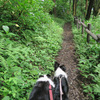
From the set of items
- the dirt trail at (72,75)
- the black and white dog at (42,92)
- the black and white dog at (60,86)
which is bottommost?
the dirt trail at (72,75)

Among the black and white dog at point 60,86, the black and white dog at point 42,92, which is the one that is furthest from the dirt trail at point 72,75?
the black and white dog at point 42,92

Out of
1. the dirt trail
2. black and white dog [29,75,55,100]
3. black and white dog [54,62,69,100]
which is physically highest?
black and white dog [29,75,55,100]

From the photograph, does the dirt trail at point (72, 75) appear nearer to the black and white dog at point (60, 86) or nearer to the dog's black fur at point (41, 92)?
the black and white dog at point (60, 86)

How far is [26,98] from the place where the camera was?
191 cm

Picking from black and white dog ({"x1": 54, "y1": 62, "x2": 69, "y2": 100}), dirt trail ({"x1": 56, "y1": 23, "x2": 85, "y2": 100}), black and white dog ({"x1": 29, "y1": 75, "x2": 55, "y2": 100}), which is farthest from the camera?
dirt trail ({"x1": 56, "y1": 23, "x2": 85, "y2": 100})

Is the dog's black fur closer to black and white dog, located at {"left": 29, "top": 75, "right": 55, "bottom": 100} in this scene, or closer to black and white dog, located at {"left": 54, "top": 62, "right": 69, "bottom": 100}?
black and white dog, located at {"left": 29, "top": 75, "right": 55, "bottom": 100}

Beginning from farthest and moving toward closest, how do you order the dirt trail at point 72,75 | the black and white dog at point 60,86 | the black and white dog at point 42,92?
the dirt trail at point 72,75, the black and white dog at point 60,86, the black and white dog at point 42,92

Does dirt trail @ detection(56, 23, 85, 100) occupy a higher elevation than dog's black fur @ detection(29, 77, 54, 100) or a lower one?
lower

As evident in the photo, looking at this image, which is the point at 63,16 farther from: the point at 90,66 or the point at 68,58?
the point at 90,66

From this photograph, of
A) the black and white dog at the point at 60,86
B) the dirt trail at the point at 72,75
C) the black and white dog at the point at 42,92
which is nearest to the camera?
the black and white dog at the point at 42,92

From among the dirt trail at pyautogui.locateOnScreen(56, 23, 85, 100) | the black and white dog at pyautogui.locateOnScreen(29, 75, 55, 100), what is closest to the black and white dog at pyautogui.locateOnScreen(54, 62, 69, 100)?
the black and white dog at pyautogui.locateOnScreen(29, 75, 55, 100)

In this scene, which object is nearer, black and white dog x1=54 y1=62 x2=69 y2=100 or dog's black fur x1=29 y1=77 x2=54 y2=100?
dog's black fur x1=29 y1=77 x2=54 y2=100

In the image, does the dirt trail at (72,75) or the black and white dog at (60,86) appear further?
the dirt trail at (72,75)

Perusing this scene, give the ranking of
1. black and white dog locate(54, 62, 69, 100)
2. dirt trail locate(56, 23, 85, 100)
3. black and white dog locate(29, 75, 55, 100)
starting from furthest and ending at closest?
1. dirt trail locate(56, 23, 85, 100)
2. black and white dog locate(54, 62, 69, 100)
3. black and white dog locate(29, 75, 55, 100)
